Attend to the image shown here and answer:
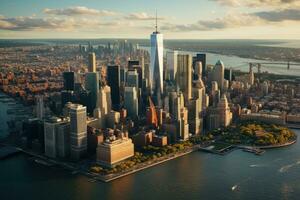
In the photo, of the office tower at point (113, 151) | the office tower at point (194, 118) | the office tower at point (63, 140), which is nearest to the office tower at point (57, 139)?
the office tower at point (63, 140)

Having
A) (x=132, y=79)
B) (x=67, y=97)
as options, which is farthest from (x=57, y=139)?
(x=132, y=79)

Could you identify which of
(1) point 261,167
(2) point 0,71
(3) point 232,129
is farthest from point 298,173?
(2) point 0,71

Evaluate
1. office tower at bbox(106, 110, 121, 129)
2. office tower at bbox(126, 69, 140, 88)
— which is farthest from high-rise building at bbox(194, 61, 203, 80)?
office tower at bbox(106, 110, 121, 129)

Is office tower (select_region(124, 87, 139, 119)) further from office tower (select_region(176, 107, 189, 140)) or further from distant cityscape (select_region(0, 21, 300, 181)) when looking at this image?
office tower (select_region(176, 107, 189, 140))

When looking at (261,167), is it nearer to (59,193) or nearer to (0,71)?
(59,193)

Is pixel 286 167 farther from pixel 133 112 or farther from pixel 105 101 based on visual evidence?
pixel 105 101

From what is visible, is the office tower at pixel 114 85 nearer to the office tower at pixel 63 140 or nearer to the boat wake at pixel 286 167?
the office tower at pixel 63 140
